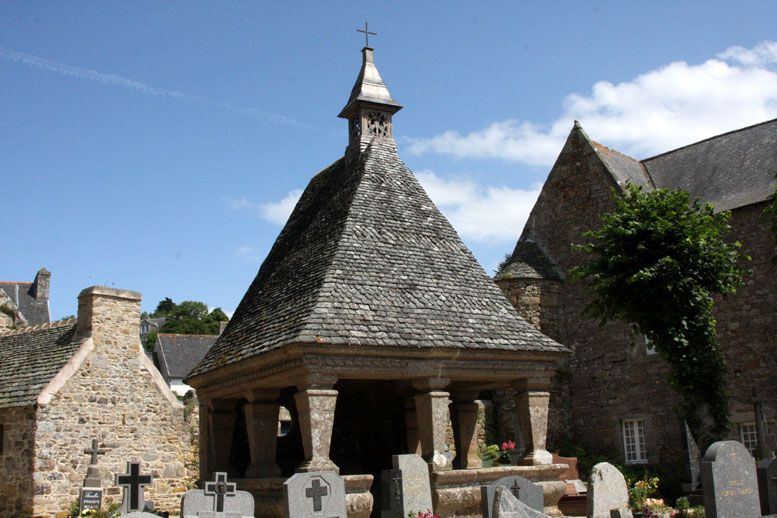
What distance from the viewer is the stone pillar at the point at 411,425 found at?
1499 cm

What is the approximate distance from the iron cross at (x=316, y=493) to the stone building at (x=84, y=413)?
9957 mm

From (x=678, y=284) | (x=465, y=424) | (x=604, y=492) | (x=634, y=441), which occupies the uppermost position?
(x=678, y=284)

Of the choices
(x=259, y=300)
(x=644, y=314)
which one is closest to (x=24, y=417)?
(x=259, y=300)

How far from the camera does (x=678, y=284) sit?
50.4 feet

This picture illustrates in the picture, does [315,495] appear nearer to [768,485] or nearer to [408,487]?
[408,487]

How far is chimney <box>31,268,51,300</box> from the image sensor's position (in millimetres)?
39094

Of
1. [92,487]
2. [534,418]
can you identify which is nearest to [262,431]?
[534,418]

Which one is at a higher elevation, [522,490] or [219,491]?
[219,491]

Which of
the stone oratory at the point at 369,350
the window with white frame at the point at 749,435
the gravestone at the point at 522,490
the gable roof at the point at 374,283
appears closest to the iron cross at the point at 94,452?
the stone oratory at the point at 369,350

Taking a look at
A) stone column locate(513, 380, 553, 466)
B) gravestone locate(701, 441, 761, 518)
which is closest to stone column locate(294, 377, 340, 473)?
stone column locate(513, 380, 553, 466)

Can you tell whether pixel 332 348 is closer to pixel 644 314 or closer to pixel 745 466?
pixel 745 466

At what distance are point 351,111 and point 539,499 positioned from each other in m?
9.07

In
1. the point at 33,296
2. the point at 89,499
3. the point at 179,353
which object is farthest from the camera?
the point at 179,353

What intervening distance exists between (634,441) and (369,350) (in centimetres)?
1317
